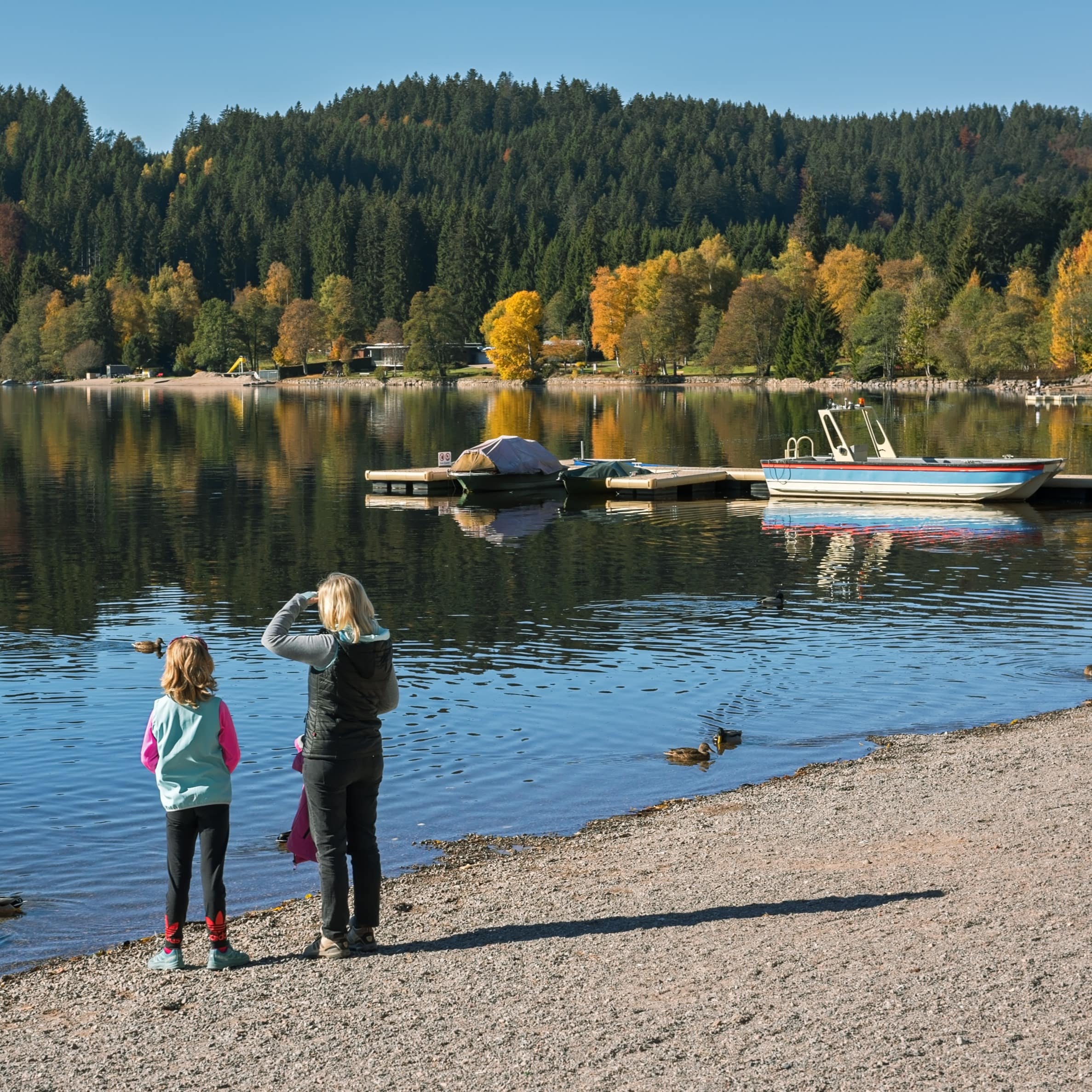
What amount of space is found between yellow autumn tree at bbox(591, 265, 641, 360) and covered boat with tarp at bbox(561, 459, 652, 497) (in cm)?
12975

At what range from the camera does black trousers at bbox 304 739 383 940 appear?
10164 millimetres

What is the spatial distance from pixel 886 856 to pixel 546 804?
487cm

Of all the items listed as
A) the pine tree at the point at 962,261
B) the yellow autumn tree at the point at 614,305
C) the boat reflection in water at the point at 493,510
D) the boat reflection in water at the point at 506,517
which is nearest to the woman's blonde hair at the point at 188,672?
the boat reflection in water at the point at 506,517

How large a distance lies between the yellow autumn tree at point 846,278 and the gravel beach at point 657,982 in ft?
506

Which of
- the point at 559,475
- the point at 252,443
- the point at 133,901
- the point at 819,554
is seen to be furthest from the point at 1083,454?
the point at 133,901

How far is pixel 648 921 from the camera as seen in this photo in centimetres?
1098

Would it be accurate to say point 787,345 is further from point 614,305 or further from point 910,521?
point 910,521

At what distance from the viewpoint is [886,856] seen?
12.6m

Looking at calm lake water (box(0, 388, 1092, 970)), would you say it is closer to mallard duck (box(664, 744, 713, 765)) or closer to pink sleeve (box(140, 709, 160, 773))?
mallard duck (box(664, 744, 713, 765))

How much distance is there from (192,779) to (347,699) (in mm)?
1301

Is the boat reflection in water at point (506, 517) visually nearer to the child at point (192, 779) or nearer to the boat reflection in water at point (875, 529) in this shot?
the boat reflection in water at point (875, 529)

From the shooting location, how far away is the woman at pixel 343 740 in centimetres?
986

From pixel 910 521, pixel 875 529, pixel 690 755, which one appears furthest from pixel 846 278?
pixel 690 755

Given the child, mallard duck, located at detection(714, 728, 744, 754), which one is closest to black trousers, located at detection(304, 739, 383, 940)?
the child
